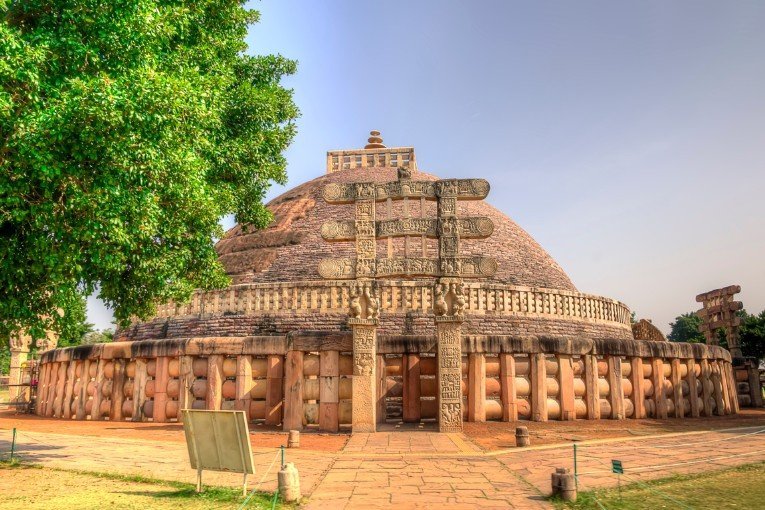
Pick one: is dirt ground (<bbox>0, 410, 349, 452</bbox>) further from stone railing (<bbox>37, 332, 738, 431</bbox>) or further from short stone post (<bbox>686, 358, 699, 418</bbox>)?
short stone post (<bbox>686, 358, 699, 418</bbox>)

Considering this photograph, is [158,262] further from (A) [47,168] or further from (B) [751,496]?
(B) [751,496]

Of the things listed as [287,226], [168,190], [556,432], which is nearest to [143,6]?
[168,190]

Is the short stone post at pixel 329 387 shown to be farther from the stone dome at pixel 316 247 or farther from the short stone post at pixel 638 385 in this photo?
the stone dome at pixel 316 247

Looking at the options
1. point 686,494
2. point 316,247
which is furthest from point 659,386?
point 316,247

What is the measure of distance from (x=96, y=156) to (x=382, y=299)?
10.7m

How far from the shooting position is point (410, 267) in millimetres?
9859

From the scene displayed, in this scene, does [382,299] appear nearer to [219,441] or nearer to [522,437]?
[522,437]

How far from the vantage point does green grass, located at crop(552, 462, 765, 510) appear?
4.53 meters

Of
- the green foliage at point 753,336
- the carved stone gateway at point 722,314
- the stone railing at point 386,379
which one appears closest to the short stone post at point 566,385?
the stone railing at point 386,379

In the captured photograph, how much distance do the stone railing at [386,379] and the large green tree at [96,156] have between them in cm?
293

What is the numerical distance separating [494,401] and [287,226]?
44.9 feet

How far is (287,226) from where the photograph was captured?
862 inches

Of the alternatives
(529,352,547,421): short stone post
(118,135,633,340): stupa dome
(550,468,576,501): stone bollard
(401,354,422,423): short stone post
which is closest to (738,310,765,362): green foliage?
(118,135,633,340): stupa dome

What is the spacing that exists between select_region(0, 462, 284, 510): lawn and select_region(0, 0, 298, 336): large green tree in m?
1.58
